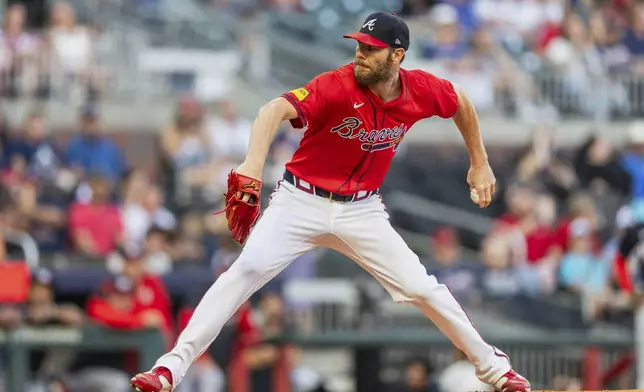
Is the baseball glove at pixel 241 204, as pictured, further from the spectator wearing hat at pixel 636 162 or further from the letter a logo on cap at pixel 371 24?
the spectator wearing hat at pixel 636 162

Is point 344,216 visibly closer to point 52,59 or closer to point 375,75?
point 375,75

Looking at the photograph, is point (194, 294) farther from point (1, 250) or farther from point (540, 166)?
point (540, 166)

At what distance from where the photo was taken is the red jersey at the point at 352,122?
7480 mm

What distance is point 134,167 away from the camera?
15.2 meters

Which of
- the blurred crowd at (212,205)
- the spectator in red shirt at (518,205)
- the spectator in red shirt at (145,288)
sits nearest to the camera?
the spectator in red shirt at (145,288)

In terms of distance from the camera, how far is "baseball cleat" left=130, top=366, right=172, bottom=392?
24.1 feet

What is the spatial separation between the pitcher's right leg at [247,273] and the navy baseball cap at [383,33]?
3.05ft

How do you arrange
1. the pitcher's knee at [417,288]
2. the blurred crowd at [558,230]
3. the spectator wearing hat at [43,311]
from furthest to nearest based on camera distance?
the blurred crowd at [558,230]
the spectator wearing hat at [43,311]
the pitcher's knee at [417,288]

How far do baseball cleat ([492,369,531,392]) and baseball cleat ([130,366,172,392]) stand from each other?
1.75m

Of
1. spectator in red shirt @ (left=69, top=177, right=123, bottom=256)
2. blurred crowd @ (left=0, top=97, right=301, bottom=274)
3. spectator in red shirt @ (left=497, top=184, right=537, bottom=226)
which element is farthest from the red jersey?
spectator in red shirt @ (left=497, top=184, right=537, bottom=226)

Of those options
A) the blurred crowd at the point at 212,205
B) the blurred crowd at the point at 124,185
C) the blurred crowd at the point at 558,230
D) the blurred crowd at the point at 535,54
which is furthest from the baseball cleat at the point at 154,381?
the blurred crowd at the point at 535,54

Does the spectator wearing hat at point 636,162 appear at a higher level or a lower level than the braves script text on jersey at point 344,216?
lower

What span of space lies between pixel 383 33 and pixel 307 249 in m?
1.20

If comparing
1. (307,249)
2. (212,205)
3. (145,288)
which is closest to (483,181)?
(307,249)
